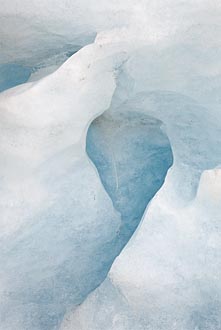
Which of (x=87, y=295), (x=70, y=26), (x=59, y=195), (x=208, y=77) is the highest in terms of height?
(x=70, y=26)

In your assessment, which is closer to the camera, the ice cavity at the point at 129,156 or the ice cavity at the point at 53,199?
the ice cavity at the point at 53,199

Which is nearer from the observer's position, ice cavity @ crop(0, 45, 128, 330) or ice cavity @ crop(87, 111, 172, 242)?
ice cavity @ crop(0, 45, 128, 330)

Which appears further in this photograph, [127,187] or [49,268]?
[127,187]

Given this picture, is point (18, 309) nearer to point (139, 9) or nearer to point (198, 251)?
point (198, 251)

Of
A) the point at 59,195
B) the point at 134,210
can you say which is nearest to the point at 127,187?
the point at 134,210

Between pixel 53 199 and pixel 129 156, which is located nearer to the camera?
pixel 53 199

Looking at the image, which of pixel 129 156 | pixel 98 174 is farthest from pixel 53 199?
pixel 129 156

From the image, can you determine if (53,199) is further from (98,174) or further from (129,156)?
(129,156)

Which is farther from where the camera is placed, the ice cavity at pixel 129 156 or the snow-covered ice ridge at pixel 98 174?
the ice cavity at pixel 129 156
